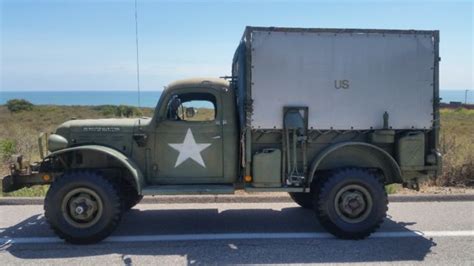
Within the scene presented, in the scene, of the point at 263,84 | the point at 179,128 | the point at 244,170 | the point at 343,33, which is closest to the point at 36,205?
the point at 179,128

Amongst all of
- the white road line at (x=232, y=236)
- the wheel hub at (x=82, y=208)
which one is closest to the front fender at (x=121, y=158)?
the wheel hub at (x=82, y=208)

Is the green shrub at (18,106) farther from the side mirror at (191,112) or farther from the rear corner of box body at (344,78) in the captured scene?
the rear corner of box body at (344,78)

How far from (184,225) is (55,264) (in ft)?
6.94

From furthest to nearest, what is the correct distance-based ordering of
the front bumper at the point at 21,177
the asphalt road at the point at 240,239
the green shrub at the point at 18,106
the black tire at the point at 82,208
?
the green shrub at the point at 18,106
the front bumper at the point at 21,177
the black tire at the point at 82,208
the asphalt road at the point at 240,239

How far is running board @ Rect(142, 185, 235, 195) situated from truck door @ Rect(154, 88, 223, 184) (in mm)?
155

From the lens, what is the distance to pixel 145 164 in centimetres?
668

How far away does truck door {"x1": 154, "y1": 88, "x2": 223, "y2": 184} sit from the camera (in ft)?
21.8

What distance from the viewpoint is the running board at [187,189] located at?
6.37 meters

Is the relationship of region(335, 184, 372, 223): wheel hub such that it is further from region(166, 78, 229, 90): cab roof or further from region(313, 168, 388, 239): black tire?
region(166, 78, 229, 90): cab roof

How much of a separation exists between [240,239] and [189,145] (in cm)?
145

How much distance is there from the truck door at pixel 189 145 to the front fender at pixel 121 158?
39 centimetres

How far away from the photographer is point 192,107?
675cm

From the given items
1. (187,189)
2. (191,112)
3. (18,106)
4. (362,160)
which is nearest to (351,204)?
(362,160)

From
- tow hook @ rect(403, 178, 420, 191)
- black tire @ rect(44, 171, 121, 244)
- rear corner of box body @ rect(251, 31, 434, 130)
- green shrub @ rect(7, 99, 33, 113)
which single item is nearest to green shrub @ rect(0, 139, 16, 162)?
black tire @ rect(44, 171, 121, 244)
